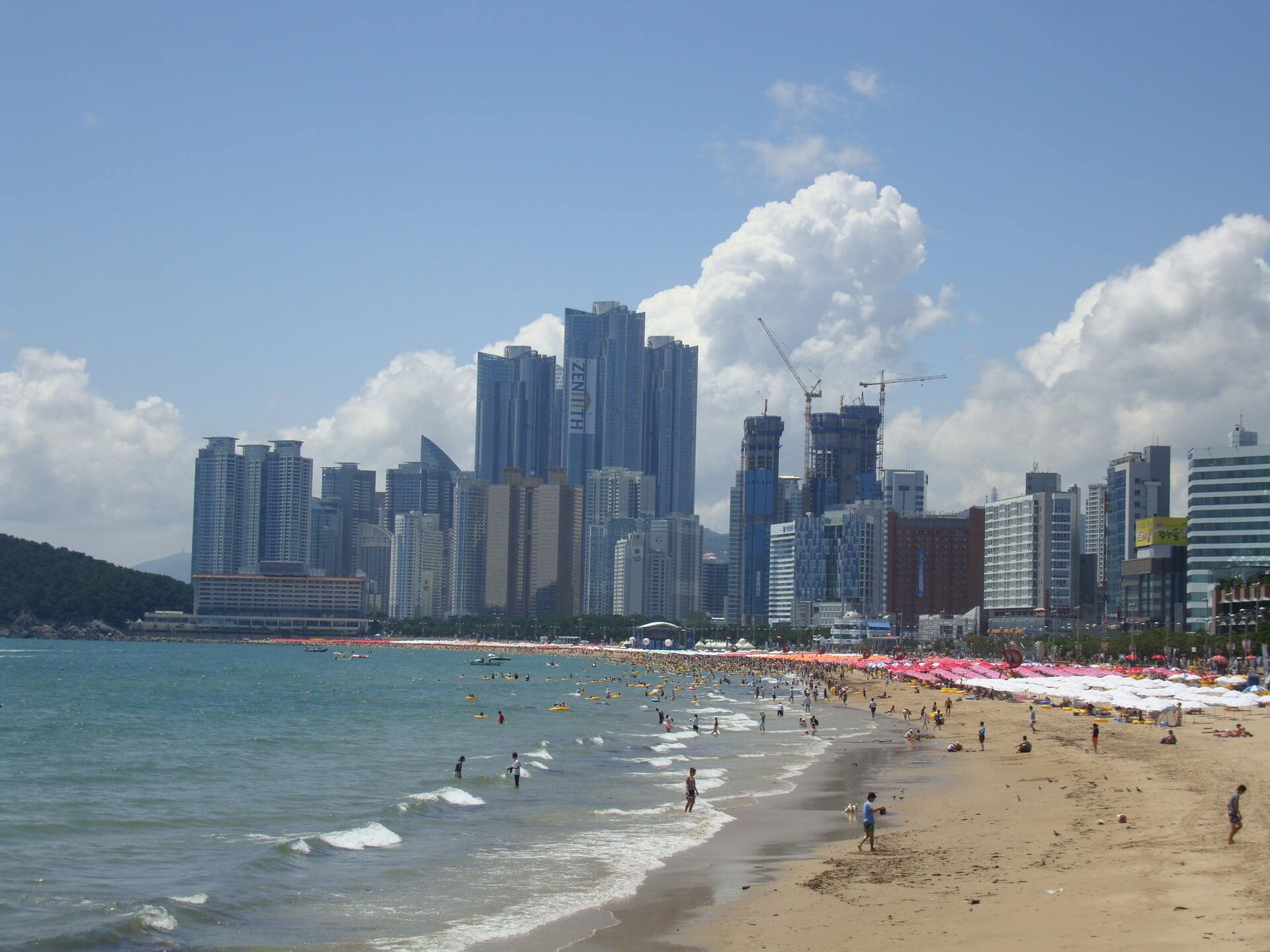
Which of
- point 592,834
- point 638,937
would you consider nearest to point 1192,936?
point 638,937

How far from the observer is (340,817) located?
3619 cm

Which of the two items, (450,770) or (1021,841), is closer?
(1021,841)

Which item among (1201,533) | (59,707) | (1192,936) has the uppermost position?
(1201,533)

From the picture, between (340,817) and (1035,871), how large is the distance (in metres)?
19.7

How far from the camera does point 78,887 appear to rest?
2652cm

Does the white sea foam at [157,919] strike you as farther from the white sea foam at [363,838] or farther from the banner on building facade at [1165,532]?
the banner on building facade at [1165,532]

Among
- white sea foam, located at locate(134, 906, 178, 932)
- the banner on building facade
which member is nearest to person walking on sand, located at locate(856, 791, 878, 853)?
white sea foam, located at locate(134, 906, 178, 932)

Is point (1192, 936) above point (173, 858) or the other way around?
above

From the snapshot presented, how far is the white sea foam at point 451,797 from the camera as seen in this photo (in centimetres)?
3928

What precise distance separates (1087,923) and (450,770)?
3121cm

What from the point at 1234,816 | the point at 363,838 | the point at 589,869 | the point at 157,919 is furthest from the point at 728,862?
the point at 157,919

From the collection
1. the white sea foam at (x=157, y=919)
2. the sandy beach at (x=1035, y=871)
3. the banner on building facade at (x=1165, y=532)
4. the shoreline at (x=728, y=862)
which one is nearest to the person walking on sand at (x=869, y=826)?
the sandy beach at (x=1035, y=871)

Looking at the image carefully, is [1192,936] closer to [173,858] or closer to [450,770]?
[173,858]

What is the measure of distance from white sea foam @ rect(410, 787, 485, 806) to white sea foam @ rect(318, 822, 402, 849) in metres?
5.31
